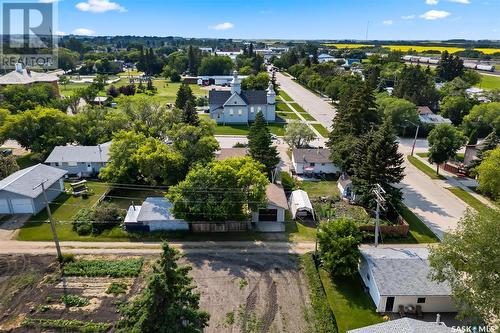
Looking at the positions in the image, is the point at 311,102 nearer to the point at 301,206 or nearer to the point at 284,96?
Result: the point at 284,96

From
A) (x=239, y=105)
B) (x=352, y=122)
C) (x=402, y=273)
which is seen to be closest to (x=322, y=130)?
(x=239, y=105)

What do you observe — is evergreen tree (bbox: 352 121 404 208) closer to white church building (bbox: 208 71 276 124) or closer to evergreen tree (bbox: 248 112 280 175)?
evergreen tree (bbox: 248 112 280 175)

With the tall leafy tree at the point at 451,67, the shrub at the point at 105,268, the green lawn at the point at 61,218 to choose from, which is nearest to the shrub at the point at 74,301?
the shrub at the point at 105,268

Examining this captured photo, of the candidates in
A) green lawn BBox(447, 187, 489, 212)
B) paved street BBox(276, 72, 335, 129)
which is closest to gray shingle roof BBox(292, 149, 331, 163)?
green lawn BBox(447, 187, 489, 212)

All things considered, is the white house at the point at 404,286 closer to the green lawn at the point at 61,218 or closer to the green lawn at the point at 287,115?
the green lawn at the point at 61,218

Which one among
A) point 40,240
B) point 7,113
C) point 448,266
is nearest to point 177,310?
point 448,266

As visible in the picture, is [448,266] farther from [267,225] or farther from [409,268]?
[267,225]
